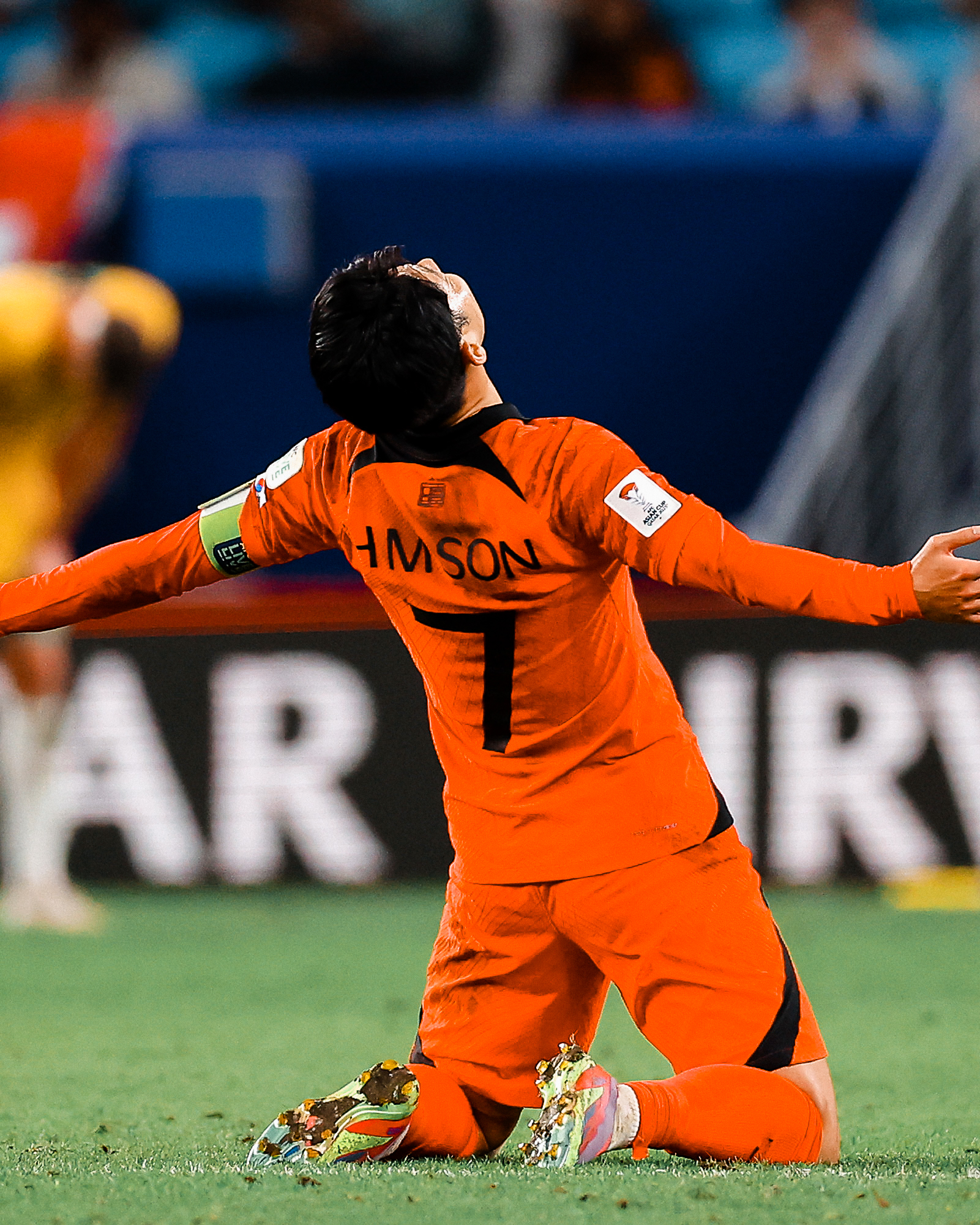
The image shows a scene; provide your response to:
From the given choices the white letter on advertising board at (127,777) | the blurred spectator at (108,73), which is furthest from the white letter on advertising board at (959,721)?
the blurred spectator at (108,73)

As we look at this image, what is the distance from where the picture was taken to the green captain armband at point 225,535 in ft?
9.61

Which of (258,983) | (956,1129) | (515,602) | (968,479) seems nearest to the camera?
(515,602)

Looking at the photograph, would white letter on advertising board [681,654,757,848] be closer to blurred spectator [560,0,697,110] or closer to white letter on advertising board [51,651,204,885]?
white letter on advertising board [51,651,204,885]

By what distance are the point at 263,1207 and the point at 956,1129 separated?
4.52 feet

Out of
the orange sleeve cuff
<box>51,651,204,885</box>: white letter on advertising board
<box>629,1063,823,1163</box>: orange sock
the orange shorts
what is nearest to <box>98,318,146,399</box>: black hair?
<box>51,651,204,885</box>: white letter on advertising board

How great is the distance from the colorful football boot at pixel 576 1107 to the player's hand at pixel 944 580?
0.76m

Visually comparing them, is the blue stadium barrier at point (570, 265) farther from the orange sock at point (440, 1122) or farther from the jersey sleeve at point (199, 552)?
the orange sock at point (440, 1122)

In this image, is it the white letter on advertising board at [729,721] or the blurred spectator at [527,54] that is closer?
the white letter on advertising board at [729,721]

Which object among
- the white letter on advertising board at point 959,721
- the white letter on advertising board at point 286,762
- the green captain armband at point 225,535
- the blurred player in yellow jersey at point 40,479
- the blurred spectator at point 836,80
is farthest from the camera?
the blurred spectator at point 836,80

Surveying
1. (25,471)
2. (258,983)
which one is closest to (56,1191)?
(258,983)

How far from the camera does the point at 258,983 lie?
5227 mm

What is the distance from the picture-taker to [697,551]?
2.60m

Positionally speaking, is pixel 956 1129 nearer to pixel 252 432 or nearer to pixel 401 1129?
pixel 401 1129

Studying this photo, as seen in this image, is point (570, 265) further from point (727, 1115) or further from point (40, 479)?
point (727, 1115)
